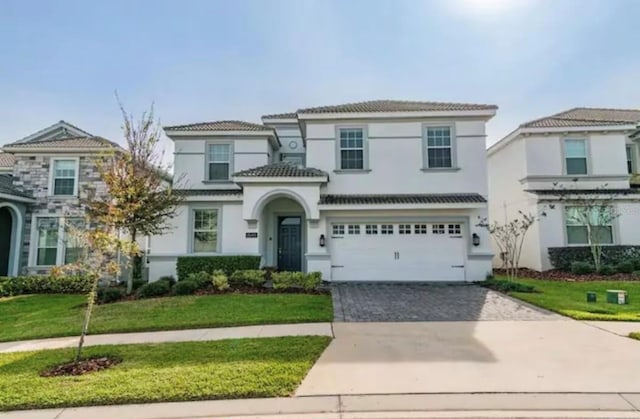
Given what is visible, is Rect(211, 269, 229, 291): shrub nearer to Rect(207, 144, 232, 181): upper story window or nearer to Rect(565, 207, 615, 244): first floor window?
Rect(207, 144, 232, 181): upper story window

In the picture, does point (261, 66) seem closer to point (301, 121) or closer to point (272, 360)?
point (301, 121)

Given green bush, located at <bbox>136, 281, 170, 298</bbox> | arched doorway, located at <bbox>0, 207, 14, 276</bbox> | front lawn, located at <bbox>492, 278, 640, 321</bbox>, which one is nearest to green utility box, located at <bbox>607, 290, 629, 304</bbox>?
front lawn, located at <bbox>492, 278, 640, 321</bbox>

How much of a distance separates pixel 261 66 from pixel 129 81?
197 inches

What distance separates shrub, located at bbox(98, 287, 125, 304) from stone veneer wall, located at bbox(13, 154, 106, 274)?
571 cm

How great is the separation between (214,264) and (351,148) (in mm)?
7212

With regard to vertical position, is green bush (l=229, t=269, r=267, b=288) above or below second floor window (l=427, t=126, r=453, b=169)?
below

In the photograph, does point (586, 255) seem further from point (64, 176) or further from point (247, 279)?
point (64, 176)

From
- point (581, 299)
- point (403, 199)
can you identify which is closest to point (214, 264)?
point (403, 199)

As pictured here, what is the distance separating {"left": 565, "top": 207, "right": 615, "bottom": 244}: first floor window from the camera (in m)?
15.3

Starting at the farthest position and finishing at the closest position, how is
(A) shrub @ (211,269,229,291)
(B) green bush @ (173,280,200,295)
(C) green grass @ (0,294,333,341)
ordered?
(A) shrub @ (211,269,229,291) → (B) green bush @ (173,280,200,295) → (C) green grass @ (0,294,333,341)

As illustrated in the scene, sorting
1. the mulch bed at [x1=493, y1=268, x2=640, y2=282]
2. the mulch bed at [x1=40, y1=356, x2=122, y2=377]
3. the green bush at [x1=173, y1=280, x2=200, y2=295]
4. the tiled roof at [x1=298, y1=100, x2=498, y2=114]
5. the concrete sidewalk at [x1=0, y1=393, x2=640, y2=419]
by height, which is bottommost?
the mulch bed at [x1=40, y1=356, x2=122, y2=377]

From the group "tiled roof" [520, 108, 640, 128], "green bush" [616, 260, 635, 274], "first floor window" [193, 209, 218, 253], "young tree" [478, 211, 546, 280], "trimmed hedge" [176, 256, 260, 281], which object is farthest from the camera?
"tiled roof" [520, 108, 640, 128]

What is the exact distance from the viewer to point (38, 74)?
42.5ft

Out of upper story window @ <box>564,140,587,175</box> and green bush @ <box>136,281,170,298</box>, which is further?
upper story window @ <box>564,140,587,175</box>
